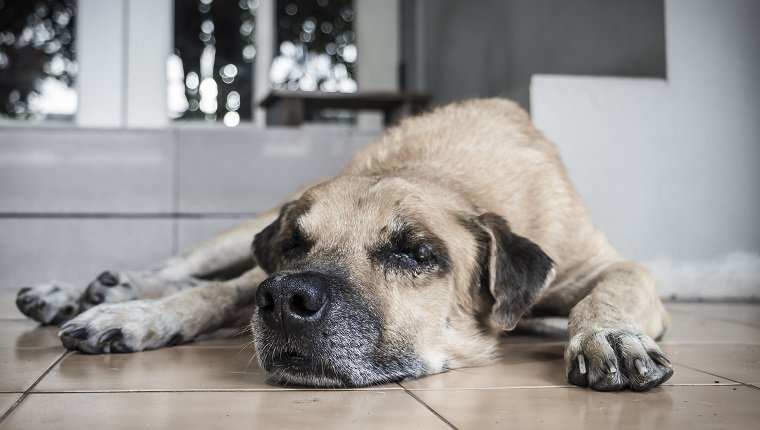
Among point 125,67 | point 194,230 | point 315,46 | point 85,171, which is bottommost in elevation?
A: point 194,230

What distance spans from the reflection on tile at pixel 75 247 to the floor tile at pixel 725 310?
3571 mm

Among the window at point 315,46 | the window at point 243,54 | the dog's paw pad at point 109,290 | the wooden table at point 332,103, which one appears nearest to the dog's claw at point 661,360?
the dog's paw pad at point 109,290

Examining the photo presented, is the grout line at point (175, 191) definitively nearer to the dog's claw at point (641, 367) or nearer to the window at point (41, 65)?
the window at point (41, 65)

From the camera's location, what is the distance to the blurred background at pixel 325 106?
13.6ft

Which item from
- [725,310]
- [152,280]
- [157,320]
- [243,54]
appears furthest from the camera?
[243,54]

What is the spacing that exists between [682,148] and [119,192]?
384 centimetres

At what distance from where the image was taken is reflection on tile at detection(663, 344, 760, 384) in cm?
221

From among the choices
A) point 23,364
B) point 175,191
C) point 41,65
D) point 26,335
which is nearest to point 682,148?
point 26,335

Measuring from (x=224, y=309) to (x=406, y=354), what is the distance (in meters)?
0.98

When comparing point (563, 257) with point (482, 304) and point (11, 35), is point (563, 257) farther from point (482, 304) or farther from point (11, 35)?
point (11, 35)

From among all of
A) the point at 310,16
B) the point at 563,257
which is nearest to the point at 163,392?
the point at 563,257

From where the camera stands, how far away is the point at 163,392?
74.0 inches

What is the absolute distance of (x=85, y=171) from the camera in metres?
5.90

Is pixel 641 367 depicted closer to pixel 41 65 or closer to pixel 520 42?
pixel 520 42
